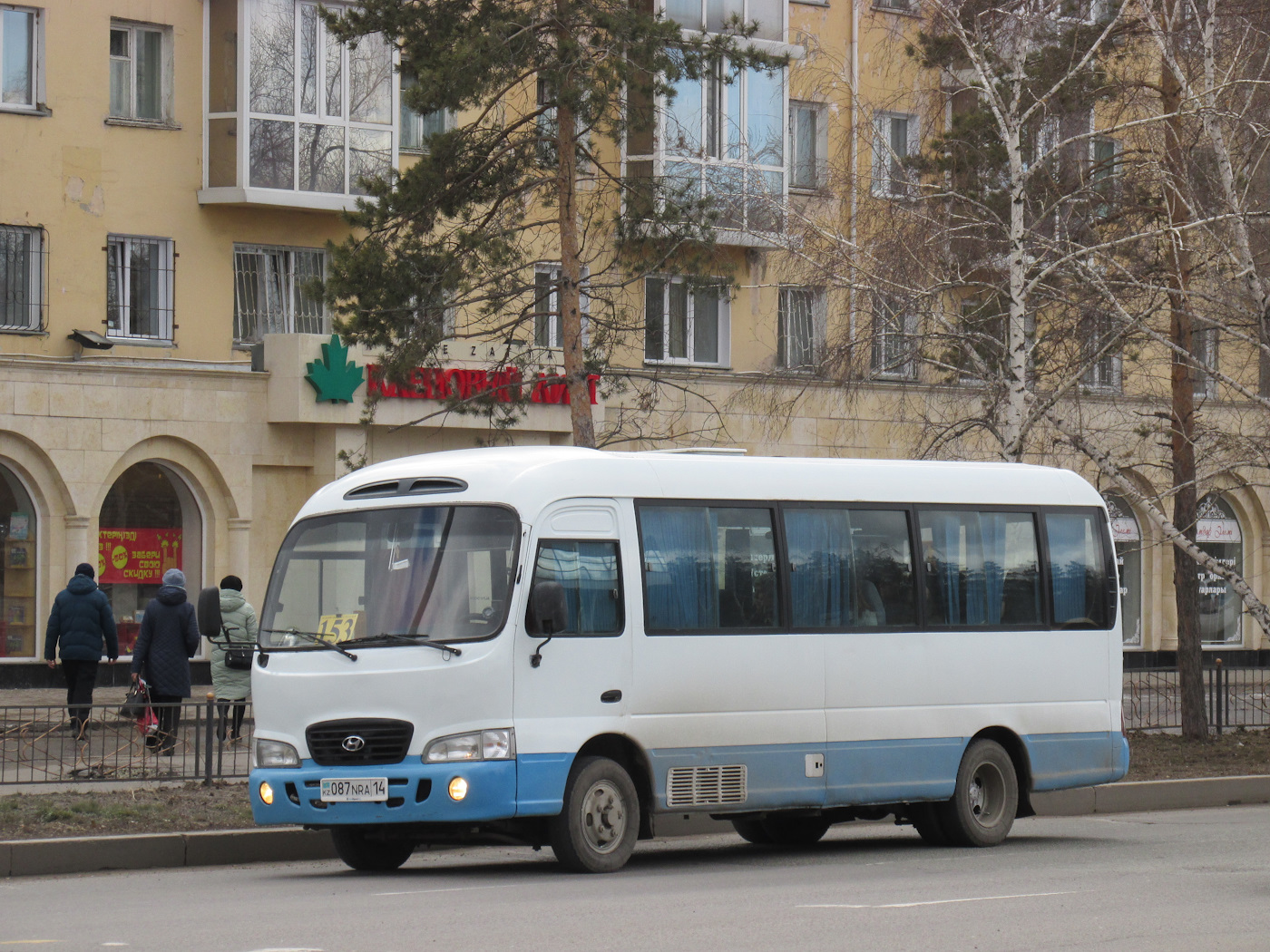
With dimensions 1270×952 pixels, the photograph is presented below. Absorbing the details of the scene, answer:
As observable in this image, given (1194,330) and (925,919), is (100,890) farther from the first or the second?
(1194,330)

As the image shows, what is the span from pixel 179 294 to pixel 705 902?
2117 centimetres

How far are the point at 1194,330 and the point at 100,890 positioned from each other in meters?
14.9

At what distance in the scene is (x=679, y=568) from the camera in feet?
44.5

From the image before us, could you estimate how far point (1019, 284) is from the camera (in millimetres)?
20500

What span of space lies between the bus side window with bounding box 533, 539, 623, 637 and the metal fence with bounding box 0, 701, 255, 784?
190 inches

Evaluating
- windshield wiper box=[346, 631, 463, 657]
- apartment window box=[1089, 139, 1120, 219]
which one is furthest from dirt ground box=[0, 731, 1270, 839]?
apartment window box=[1089, 139, 1120, 219]

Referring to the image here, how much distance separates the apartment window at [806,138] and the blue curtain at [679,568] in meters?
13.1

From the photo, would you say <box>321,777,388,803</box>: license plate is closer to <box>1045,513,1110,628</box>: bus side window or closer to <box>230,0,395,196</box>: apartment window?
<box>1045,513,1110,628</box>: bus side window

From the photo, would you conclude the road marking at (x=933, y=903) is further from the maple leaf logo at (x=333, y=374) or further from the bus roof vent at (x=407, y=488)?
the maple leaf logo at (x=333, y=374)

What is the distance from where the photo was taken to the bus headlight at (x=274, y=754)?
12812 millimetres

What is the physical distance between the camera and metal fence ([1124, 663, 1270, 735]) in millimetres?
23281

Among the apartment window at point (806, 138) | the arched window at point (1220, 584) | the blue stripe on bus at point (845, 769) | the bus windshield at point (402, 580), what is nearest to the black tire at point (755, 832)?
the blue stripe on bus at point (845, 769)

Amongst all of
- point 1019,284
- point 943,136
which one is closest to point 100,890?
point 1019,284

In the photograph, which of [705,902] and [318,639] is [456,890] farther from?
[318,639]
